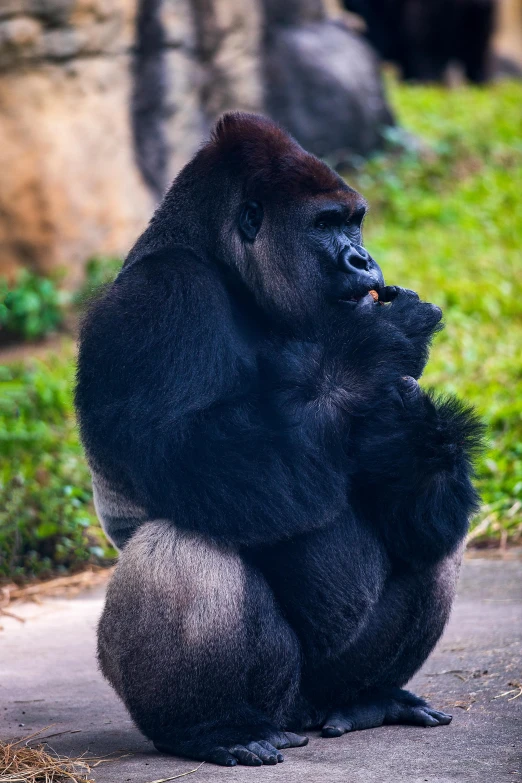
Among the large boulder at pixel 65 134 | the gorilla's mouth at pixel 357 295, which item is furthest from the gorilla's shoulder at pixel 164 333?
the large boulder at pixel 65 134

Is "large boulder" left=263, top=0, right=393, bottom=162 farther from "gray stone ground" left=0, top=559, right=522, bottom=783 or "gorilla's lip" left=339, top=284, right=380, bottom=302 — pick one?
"gorilla's lip" left=339, top=284, right=380, bottom=302

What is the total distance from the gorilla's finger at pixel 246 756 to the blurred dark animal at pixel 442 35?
1417 centimetres

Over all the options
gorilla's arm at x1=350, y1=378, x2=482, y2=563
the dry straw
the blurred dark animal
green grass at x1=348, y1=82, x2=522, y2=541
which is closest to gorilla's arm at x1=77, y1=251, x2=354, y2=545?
gorilla's arm at x1=350, y1=378, x2=482, y2=563

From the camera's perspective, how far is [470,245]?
8.91m

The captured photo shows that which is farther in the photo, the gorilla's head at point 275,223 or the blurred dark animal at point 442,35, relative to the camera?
the blurred dark animal at point 442,35

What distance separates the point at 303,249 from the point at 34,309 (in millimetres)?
4903

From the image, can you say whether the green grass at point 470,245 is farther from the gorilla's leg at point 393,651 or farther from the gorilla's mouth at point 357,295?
the gorilla's mouth at point 357,295

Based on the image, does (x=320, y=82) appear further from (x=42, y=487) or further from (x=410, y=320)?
(x=410, y=320)

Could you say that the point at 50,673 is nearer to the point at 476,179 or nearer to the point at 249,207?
the point at 249,207

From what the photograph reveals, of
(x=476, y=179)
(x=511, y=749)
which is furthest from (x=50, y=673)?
(x=476, y=179)

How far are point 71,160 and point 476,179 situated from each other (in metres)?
4.32

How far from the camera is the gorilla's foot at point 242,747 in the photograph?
8.52 feet

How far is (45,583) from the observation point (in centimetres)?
496

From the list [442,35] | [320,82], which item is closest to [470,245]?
[320,82]
